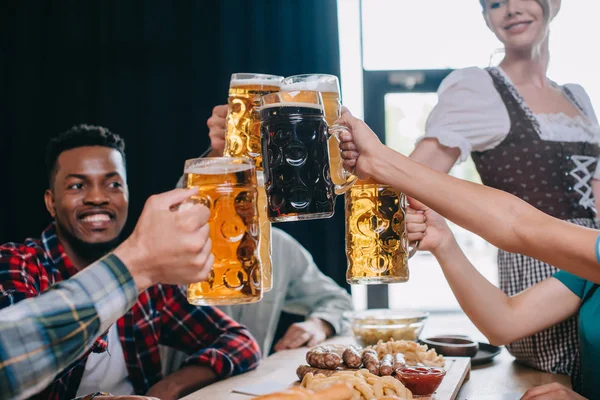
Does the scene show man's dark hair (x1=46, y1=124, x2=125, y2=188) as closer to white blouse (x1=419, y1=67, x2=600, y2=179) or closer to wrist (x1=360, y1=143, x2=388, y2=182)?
white blouse (x1=419, y1=67, x2=600, y2=179)

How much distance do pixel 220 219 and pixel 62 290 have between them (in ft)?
0.82

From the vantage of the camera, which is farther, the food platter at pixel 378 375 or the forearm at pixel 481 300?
the forearm at pixel 481 300

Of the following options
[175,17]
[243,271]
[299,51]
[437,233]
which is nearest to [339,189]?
[243,271]

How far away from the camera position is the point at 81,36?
13.2 feet

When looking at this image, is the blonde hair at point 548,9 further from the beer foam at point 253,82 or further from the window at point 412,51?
the window at point 412,51

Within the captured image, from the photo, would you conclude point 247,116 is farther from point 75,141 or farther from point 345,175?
point 75,141

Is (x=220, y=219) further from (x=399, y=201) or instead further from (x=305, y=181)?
(x=399, y=201)

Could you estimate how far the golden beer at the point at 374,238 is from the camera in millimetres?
1172

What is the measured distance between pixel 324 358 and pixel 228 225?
26.7 inches

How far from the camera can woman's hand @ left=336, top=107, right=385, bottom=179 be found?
4.06 feet

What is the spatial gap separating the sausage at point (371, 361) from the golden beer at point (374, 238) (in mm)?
318

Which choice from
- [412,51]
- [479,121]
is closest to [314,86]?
[479,121]

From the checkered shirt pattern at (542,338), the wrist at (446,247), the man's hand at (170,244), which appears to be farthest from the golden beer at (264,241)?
the checkered shirt pattern at (542,338)

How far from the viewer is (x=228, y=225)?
979mm
